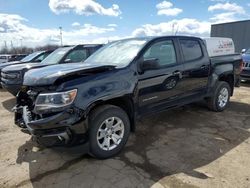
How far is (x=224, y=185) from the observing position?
3045 millimetres

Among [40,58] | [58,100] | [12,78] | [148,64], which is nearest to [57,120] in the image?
[58,100]

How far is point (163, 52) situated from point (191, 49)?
36.0 inches

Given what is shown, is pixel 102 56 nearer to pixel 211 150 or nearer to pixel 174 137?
pixel 174 137

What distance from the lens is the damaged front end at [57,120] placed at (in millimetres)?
3209

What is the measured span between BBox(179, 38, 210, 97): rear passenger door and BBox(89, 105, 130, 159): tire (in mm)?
1753

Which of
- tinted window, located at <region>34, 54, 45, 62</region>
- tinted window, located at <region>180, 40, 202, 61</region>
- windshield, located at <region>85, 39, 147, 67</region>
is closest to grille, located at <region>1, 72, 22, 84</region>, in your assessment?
tinted window, located at <region>34, 54, 45, 62</region>

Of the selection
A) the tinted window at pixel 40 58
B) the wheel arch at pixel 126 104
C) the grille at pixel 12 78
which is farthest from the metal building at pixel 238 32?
the wheel arch at pixel 126 104

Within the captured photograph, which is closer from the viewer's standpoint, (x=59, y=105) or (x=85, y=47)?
(x=59, y=105)

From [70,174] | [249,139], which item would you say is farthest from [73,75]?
[249,139]

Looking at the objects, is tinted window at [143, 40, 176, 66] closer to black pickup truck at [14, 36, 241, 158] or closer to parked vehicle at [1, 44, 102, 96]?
black pickup truck at [14, 36, 241, 158]

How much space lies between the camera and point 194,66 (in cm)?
514

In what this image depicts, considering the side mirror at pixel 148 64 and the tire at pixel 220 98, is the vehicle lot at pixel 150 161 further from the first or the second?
the side mirror at pixel 148 64

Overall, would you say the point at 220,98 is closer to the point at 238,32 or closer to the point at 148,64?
the point at 148,64

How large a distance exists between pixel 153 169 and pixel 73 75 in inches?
66.4
